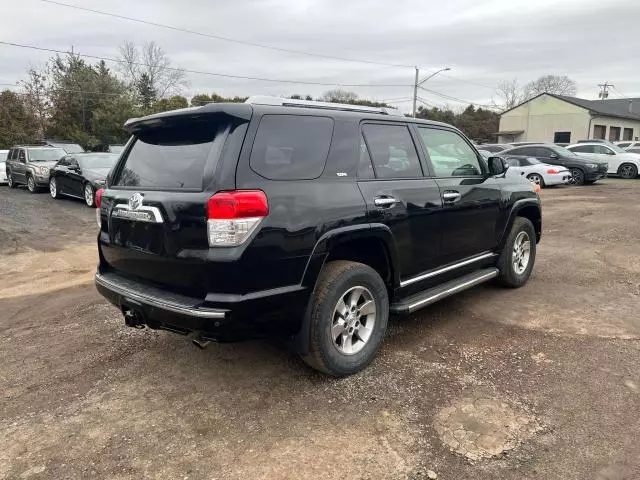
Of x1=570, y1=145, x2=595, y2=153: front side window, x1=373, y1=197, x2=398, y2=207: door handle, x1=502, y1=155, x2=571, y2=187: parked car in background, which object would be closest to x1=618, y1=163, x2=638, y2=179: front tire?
x1=570, y1=145, x2=595, y2=153: front side window

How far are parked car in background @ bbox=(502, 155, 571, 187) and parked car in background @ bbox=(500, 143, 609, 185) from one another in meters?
0.57

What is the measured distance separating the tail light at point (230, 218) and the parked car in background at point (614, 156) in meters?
23.5

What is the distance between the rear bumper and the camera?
297cm

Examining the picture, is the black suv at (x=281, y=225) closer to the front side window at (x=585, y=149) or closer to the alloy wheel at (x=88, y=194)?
the alloy wheel at (x=88, y=194)

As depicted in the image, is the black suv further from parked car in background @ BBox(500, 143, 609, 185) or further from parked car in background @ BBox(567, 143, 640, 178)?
parked car in background @ BBox(567, 143, 640, 178)

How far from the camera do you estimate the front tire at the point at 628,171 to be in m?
22.7

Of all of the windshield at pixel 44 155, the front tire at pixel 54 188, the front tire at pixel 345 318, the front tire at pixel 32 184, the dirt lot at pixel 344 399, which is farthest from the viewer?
the windshield at pixel 44 155

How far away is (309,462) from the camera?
2738 mm

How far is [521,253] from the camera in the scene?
19.4 feet

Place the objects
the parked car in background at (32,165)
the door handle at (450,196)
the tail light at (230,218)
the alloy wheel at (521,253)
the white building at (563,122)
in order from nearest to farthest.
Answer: the tail light at (230,218) → the door handle at (450,196) → the alloy wheel at (521,253) → the parked car in background at (32,165) → the white building at (563,122)

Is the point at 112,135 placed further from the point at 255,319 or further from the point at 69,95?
the point at 255,319

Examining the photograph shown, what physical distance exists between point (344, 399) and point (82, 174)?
1217 centimetres

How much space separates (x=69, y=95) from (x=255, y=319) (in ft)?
139

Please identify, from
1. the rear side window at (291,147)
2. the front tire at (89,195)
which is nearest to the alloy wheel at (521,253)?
the rear side window at (291,147)
